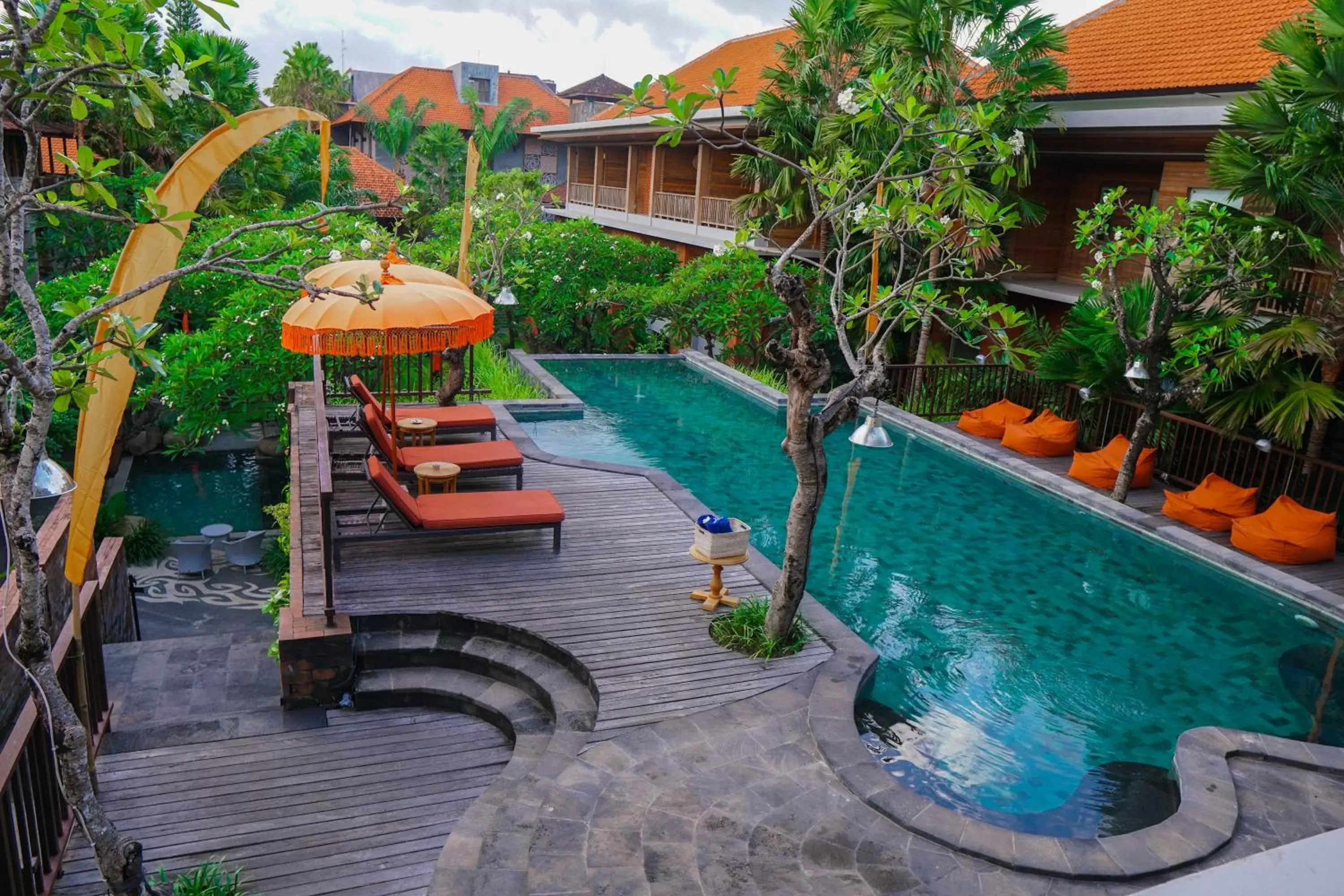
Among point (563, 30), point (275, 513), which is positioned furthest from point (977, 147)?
point (563, 30)

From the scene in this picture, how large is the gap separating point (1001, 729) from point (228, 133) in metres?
6.22

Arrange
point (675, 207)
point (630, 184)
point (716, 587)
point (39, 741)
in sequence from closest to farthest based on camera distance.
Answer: point (39, 741)
point (716, 587)
point (675, 207)
point (630, 184)

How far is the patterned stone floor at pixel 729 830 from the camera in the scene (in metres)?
4.98

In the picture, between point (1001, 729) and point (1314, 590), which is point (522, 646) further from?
point (1314, 590)

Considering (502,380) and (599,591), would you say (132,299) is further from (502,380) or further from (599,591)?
(502,380)

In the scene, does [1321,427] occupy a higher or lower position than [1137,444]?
higher

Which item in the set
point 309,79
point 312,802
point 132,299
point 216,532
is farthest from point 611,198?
point 132,299

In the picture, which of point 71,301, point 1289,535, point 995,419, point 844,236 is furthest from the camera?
point 995,419

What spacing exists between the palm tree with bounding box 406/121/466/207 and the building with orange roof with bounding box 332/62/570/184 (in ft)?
25.0

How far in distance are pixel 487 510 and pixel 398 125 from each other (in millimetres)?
40052

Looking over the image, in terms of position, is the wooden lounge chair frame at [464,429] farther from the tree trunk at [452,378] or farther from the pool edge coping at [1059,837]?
the pool edge coping at [1059,837]

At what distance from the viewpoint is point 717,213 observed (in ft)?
79.2

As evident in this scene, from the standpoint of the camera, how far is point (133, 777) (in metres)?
5.87

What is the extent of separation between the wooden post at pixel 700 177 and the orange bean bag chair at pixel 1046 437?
482 inches
